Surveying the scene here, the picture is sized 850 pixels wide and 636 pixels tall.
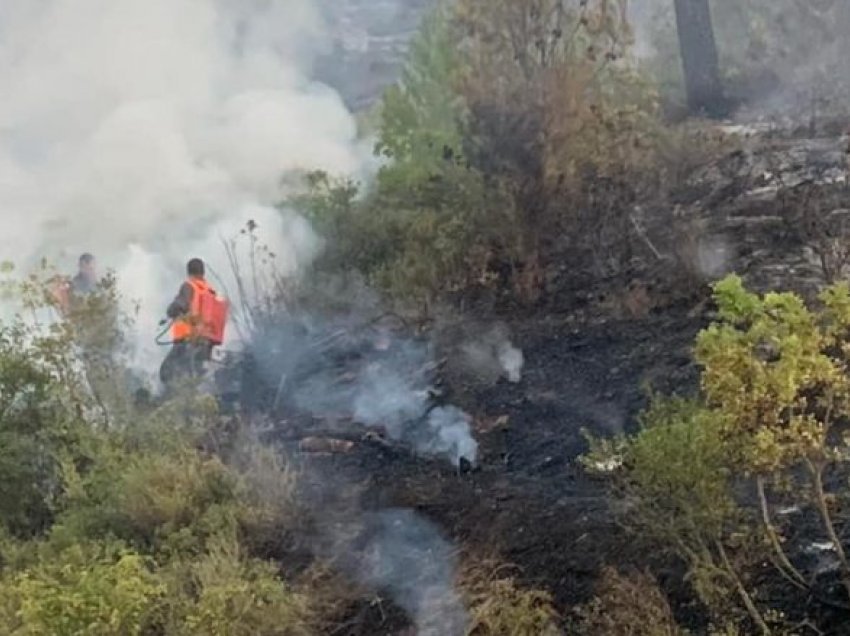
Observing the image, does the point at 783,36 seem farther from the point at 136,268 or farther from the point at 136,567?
the point at 136,567

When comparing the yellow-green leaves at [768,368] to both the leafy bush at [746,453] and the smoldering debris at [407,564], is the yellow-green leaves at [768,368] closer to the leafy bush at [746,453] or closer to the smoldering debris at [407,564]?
the leafy bush at [746,453]

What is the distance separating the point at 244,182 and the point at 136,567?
985 cm

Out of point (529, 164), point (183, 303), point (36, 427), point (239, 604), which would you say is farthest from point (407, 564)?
point (529, 164)

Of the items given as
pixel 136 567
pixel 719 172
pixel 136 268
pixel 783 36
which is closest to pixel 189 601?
pixel 136 567

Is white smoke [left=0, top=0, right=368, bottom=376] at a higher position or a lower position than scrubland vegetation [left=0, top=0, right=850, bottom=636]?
higher

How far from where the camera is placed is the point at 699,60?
1231 cm

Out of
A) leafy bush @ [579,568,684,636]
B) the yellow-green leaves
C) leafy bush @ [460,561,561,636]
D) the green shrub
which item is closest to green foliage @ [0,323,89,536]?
the green shrub

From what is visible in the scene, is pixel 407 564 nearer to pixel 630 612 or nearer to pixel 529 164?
pixel 630 612

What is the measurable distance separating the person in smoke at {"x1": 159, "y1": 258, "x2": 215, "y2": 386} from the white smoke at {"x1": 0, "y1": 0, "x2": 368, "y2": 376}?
2.61m

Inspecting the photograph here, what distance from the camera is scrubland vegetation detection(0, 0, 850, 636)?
4.08m

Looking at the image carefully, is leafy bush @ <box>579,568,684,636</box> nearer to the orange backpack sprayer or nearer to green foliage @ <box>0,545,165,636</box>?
green foliage @ <box>0,545,165,636</box>

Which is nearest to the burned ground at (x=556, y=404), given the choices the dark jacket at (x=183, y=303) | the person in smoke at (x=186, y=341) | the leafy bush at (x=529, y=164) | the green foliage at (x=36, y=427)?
the leafy bush at (x=529, y=164)

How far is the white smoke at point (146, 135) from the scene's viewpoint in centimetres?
1290

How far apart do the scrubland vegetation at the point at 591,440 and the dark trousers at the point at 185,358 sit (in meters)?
0.76
